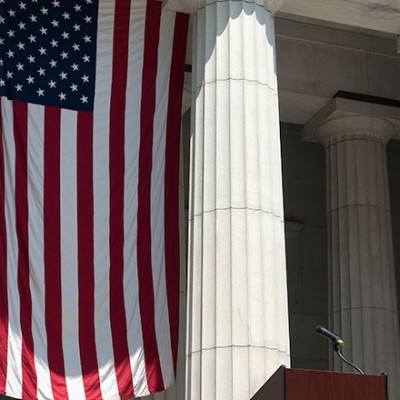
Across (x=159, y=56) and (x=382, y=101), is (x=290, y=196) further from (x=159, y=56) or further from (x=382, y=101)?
(x=159, y=56)

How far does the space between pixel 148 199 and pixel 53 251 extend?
1.76 meters

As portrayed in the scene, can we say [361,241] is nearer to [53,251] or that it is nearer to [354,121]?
[354,121]

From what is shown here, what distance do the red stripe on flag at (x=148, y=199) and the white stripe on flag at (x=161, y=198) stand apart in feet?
0.24

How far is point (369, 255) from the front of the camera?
67.1ft

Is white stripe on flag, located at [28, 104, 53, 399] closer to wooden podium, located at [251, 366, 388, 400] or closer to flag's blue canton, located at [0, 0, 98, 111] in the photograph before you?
flag's blue canton, located at [0, 0, 98, 111]

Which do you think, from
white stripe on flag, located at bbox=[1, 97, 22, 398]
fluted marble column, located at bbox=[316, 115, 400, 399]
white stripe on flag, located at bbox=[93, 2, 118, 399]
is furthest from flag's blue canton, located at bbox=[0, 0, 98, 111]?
fluted marble column, located at bbox=[316, 115, 400, 399]

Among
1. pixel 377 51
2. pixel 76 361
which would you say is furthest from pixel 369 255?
pixel 76 361

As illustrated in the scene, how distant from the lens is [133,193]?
16.7 m

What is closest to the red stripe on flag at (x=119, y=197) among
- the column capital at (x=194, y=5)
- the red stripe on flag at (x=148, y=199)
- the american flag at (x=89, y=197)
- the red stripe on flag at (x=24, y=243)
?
the american flag at (x=89, y=197)

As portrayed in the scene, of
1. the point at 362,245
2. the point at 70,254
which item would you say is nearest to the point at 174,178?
the point at 70,254

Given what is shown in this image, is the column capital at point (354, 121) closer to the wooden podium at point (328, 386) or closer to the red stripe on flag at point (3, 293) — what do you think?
the red stripe on flag at point (3, 293)

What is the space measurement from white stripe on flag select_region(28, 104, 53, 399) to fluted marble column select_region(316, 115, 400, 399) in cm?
653

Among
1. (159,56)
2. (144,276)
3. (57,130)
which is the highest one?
(159,56)

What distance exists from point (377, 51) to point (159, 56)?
19.0 ft
